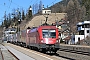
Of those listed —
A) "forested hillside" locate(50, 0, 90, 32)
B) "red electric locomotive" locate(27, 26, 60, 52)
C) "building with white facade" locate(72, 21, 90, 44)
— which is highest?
"forested hillside" locate(50, 0, 90, 32)

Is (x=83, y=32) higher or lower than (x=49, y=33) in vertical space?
higher

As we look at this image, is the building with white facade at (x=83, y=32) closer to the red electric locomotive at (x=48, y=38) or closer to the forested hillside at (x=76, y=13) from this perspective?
the forested hillside at (x=76, y=13)

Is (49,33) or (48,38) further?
(49,33)

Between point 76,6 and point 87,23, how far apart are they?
28.9 metres

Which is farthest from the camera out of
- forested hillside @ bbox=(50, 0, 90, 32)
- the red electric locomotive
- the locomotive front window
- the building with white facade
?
forested hillside @ bbox=(50, 0, 90, 32)

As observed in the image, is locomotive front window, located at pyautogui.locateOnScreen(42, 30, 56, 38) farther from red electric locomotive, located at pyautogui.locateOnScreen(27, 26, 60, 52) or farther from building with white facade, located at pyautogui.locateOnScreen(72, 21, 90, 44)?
building with white facade, located at pyautogui.locateOnScreen(72, 21, 90, 44)

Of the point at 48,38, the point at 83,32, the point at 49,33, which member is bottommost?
the point at 48,38

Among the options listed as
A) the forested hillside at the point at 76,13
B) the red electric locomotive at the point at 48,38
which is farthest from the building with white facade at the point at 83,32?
the red electric locomotive at the point at 48,38

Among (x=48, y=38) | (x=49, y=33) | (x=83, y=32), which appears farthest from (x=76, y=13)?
(x=48, y=38)

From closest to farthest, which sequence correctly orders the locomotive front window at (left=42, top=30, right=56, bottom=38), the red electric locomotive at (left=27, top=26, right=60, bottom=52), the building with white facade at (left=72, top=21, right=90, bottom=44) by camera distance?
the red electric locomotive at (left=27, top=26, right=60, bottom=52) → the locomotive front window at (left=42, top=30, right=56, bottom=38) → the building with white facade at (left=72, top=21, right=90, bottom=44)

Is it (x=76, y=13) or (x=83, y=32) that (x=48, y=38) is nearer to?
(x=83, y=32)

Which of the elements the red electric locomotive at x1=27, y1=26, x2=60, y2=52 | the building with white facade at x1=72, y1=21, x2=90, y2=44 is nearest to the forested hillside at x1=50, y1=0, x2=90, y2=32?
the building with white facade at x1=72, y1=21, x2=90, y2=44

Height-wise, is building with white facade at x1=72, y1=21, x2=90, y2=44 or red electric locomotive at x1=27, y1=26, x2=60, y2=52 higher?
building with white facade at x1=72, y1=21, x2=90, y2=44

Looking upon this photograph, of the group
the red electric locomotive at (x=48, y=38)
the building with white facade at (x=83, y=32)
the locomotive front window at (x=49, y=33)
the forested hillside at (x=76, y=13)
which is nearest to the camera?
the red electric locomotive at (x=48, y=38)
